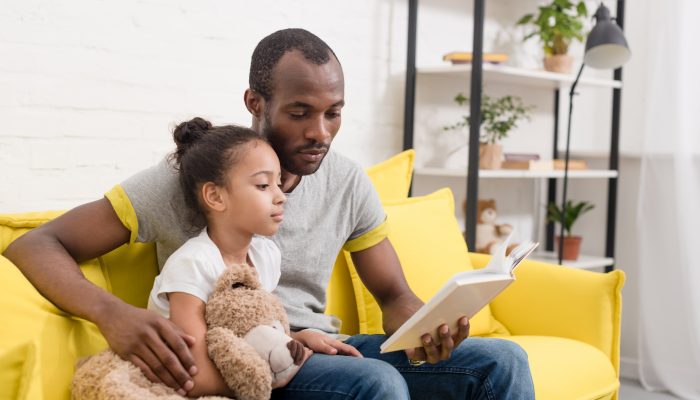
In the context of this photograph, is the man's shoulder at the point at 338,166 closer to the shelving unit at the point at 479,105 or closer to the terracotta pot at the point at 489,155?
the shelving unit at the point at 479,105

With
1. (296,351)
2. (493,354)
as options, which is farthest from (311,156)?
(493,354)

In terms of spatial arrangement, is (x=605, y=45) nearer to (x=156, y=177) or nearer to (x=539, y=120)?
(x=539, y=120)

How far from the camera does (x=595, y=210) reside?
3695 mm

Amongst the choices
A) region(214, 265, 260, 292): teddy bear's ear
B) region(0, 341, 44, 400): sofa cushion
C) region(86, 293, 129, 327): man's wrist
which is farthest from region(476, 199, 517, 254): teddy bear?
region(0, 341, 44, 400): sofa cushion

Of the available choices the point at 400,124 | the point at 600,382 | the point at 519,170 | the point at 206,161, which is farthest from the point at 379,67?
the point at 206,161

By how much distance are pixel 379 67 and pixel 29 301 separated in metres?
1.83

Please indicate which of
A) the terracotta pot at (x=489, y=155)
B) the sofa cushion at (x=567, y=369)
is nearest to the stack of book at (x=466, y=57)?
the terracotta pot at (x=489, y=155)

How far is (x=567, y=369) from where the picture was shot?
6.68ft

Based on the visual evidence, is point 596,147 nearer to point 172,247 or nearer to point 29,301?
point 172,247

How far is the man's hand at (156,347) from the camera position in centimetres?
133

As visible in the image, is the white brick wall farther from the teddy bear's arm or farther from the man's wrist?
the teddy bear's arm

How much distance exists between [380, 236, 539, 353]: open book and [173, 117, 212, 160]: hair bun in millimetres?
515

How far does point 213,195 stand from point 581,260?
2.27 m

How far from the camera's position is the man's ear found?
1.70 metres
